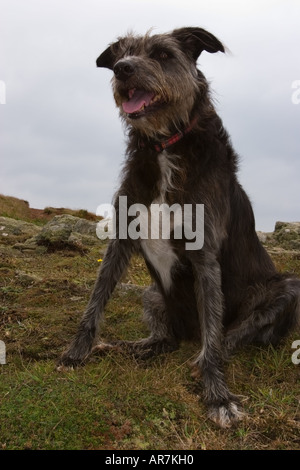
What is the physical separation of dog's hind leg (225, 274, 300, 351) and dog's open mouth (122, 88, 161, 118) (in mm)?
2005

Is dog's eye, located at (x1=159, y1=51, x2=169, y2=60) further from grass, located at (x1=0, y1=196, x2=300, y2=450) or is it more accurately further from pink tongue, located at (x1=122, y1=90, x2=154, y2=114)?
grass, located at (x1=0, y1=196, x2=300, y2=450)

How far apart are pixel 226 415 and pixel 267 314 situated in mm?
1310

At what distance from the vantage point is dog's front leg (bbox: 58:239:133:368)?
495 cm

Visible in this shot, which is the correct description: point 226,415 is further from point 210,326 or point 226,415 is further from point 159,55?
point 159,55

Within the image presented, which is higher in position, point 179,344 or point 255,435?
point 179,344

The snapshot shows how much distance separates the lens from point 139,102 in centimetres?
459

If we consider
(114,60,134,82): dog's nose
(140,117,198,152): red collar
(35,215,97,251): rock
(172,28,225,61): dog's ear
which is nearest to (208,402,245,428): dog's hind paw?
(140,117,198,152): red collar

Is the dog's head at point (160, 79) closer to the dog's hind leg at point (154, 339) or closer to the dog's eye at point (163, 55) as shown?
the dog's eye at point (163, 55)

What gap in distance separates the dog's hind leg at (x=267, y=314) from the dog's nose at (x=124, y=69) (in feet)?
7.62

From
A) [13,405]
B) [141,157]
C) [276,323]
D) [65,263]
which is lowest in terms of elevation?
[13,405]

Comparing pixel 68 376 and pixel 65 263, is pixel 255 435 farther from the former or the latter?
pixel 65 263
